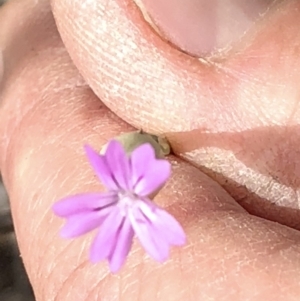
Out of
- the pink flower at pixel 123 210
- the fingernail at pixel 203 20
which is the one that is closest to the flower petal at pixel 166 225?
the pink flower at pixel 123 210

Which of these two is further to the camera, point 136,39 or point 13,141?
point 13,141

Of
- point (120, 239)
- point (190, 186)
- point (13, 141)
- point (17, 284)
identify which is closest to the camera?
point (120, 239)

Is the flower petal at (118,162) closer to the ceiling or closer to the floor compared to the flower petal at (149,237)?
closer to the ceiling

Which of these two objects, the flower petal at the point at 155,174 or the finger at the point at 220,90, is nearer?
the flower petal at the point at 155,174

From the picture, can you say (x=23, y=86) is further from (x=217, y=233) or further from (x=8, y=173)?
(x=217, y=233)

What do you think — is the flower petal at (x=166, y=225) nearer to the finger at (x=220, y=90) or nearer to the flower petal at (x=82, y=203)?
the flower petal at (x=82, y=203)

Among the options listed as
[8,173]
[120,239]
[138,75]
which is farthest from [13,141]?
[120,239]

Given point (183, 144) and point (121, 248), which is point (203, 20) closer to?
point (183, 144)

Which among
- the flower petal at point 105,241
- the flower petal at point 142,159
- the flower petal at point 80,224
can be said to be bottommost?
the flower petal at point 105,241
